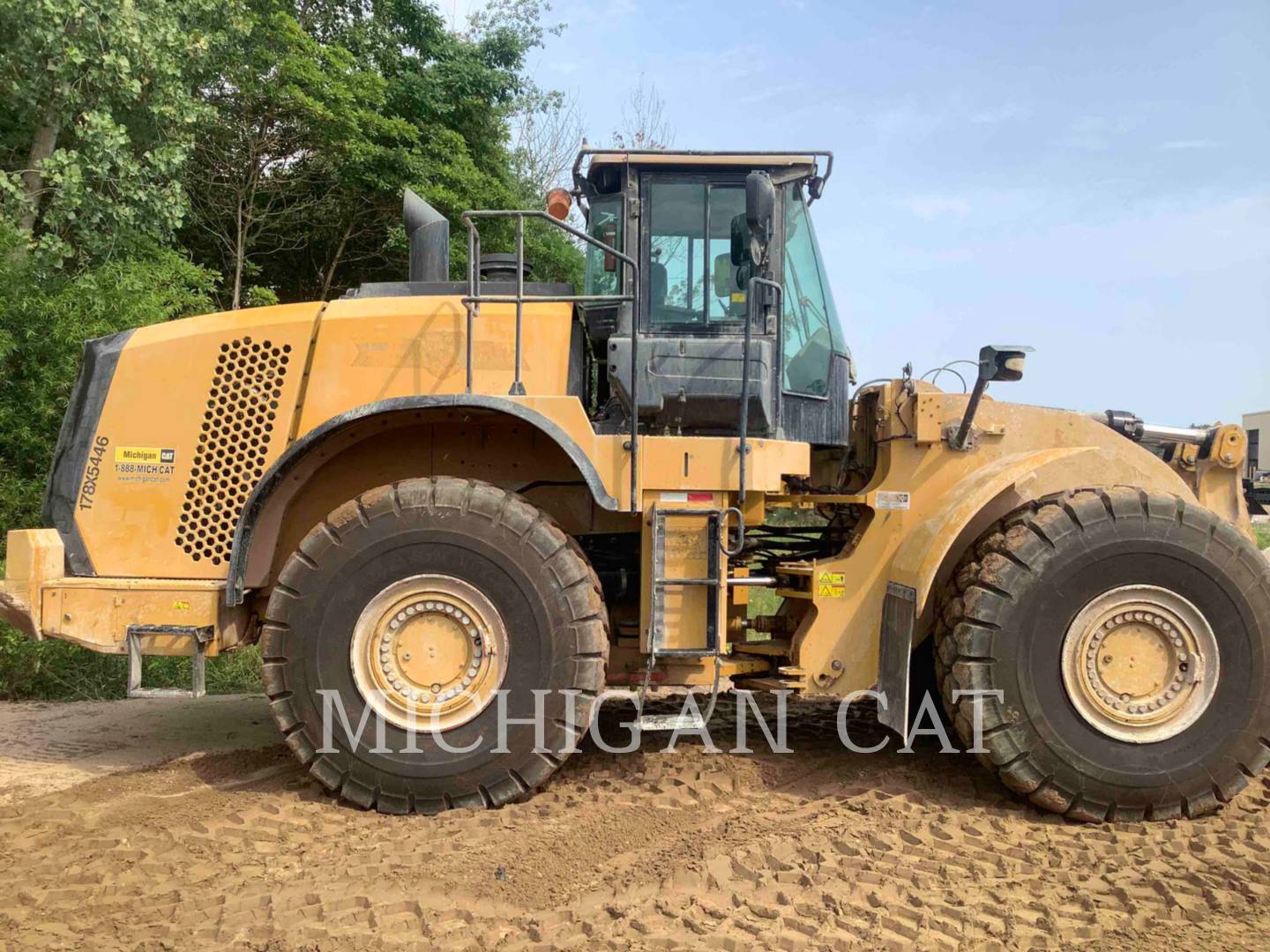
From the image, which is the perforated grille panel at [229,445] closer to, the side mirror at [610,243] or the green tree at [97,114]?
the side mirror at [610,243]

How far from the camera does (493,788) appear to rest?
416 cm

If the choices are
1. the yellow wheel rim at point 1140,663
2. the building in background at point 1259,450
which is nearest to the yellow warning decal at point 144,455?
the yellow wheel rim at point 1140,663

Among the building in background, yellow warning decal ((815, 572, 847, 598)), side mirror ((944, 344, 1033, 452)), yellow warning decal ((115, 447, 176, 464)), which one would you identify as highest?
side mirror ((944, 344, 1033, 452))

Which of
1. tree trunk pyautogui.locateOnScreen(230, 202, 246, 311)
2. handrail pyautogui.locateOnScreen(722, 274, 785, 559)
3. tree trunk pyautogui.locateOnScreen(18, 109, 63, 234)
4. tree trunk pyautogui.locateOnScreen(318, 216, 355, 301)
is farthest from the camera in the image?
tree trunk pyautogui.locateOnScreen(318, 216, 355, 301)

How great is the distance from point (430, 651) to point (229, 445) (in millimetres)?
1502

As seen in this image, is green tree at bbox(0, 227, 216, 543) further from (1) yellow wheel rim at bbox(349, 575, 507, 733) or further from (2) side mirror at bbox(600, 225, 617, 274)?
(2) side mirror at bbox(600, 225, 617, 274)

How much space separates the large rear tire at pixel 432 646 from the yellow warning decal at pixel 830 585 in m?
1.07

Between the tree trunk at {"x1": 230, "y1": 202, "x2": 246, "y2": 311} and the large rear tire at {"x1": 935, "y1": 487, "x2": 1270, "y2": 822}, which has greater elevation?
the tree trunk at {"x1": 230, "y1": 202, "x2": 246, "y2": 311}

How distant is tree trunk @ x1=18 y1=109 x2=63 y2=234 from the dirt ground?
6940mm

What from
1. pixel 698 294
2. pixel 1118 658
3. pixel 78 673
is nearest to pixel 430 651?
pixel 698 294

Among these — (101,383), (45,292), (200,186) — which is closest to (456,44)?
(200,186)

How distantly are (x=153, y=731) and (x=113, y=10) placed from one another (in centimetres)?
713

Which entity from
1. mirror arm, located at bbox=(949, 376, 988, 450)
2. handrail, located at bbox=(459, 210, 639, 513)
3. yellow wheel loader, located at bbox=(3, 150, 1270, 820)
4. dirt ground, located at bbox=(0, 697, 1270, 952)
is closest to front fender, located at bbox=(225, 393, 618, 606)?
yellow wheel loader, located at bbox=(3, 150, 1270, 820)

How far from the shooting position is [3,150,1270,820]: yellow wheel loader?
4145mm
